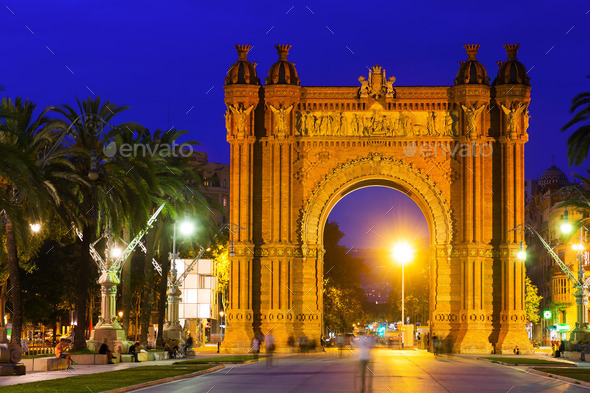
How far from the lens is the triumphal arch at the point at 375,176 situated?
183ft

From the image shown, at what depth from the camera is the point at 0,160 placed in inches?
1111

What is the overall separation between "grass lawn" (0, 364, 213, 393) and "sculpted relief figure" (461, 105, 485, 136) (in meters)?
24.9

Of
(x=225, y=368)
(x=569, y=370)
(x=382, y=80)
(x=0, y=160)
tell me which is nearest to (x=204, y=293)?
(x=382, y=80)

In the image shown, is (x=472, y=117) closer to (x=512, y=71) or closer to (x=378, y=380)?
(x=512, y=71)

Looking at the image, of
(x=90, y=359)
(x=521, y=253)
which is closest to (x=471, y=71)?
(x=521, y=253)

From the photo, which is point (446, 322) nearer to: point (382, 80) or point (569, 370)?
point (382, 80)

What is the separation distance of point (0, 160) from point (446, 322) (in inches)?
1328

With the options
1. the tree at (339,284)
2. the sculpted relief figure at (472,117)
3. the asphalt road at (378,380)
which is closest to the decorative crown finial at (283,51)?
the sculpted relief figure at (472,117)

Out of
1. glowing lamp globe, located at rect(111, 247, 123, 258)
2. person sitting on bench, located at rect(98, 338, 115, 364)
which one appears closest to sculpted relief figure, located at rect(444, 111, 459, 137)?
glowing lamp globe, located at rect(111, 247, 123, 258)

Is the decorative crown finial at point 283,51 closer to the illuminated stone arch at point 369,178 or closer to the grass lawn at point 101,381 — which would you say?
the illuminated stone arch at point 369,178

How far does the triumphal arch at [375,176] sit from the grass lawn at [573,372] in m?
16.5

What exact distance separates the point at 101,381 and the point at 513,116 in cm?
3402

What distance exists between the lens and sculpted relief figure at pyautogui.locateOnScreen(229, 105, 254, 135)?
56.2 m

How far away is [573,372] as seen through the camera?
119 feet
